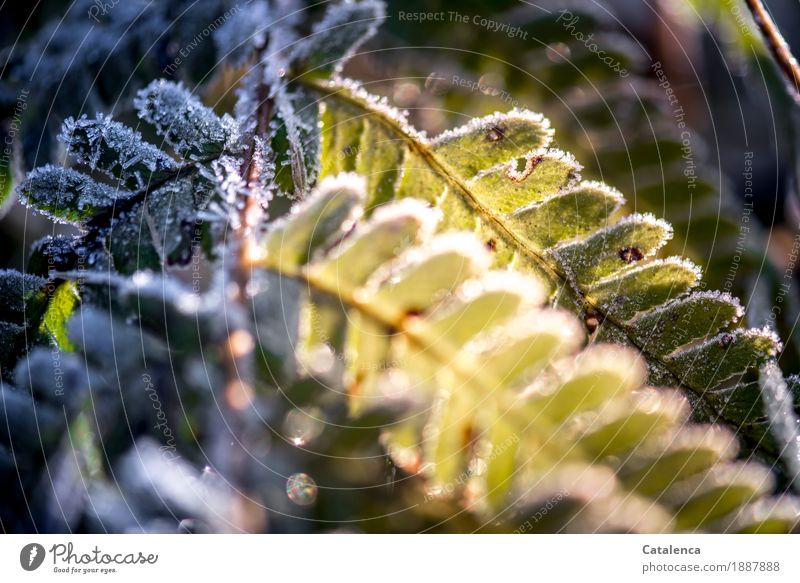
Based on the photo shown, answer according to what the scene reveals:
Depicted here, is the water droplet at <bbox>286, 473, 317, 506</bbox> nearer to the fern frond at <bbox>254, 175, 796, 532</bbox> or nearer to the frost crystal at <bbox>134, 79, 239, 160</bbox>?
the fern frond at <bbox>254, 175, 796, 532</bbox>

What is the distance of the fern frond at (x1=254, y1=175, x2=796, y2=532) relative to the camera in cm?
50

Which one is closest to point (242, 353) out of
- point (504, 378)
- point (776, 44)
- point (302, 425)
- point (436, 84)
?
point (302, 425)

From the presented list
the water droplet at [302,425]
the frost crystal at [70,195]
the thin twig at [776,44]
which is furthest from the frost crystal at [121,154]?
the thin twig at [776,44]

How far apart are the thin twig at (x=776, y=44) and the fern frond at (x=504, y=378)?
1.31 feet

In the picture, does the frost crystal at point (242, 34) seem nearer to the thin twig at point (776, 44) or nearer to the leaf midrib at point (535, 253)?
the leaf midrib at point (535, 253)

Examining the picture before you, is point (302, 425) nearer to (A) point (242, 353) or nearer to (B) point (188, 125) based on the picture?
(A) point (242, 353)

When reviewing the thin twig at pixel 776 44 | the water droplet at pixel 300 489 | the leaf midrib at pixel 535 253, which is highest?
the thin twig at pixel 776 44

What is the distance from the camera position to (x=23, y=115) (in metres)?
0.63

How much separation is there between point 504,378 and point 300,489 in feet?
0.80

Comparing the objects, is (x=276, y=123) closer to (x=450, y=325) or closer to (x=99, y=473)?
(x=450, y=325)

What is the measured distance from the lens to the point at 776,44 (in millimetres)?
695

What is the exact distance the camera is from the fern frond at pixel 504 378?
498mm

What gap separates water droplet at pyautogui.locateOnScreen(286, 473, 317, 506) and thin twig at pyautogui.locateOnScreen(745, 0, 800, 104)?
2.04ft
